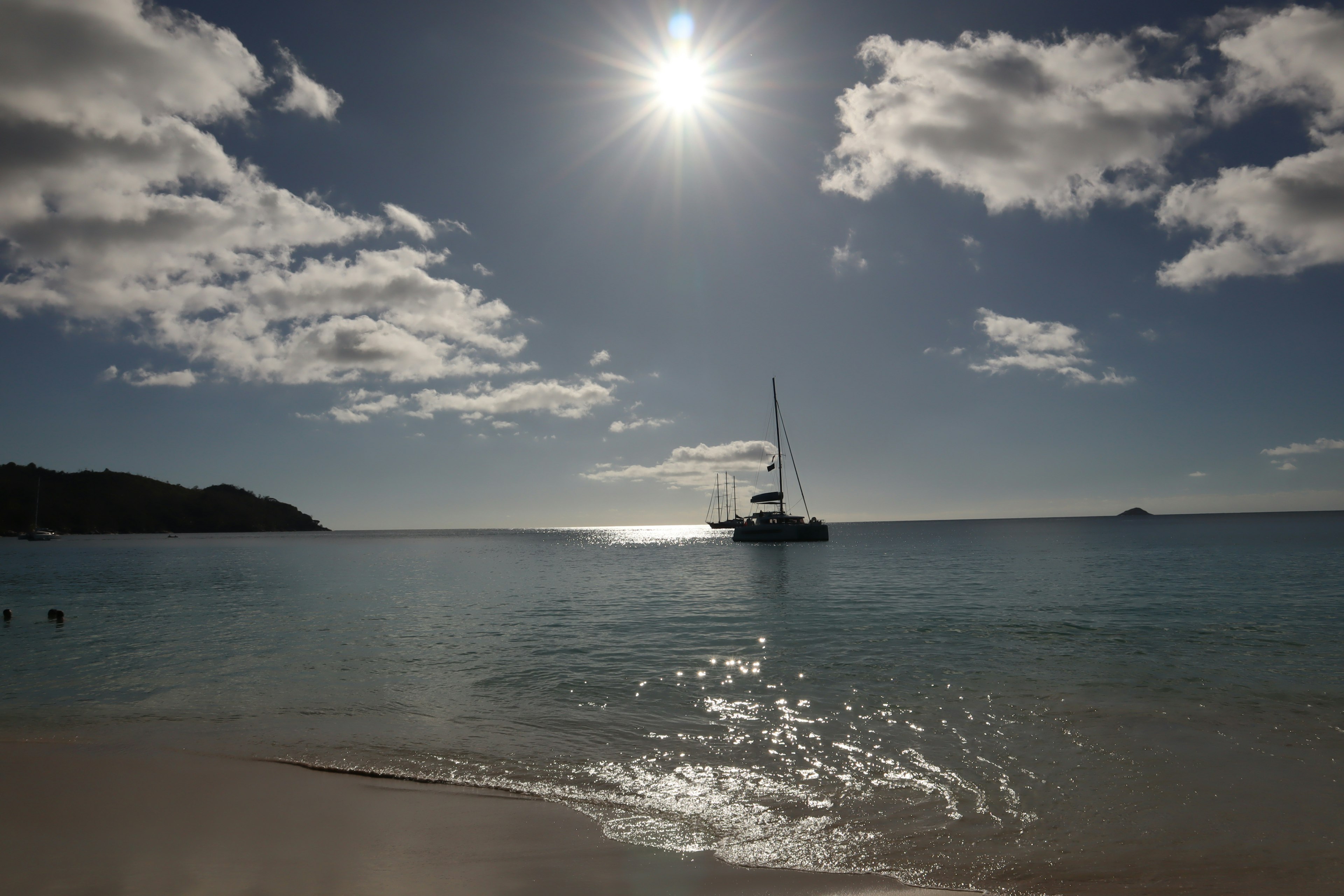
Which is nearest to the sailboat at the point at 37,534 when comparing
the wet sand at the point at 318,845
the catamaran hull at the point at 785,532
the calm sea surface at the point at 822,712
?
the calm sea surface at the point at 822,712

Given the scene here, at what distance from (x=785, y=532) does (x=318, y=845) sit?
10007 centimetres

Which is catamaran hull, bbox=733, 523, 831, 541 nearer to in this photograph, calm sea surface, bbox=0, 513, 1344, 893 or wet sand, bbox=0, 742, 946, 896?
calm sea surface, bbox=0, 513, 1344, 893

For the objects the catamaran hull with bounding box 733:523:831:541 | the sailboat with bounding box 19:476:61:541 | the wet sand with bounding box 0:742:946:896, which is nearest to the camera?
the wet sand with bounding box 0:742:946:896

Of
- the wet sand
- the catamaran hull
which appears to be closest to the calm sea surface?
the wet sand

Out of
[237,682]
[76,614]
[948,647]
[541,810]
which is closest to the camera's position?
[541,810]

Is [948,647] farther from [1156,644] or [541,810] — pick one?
[541,810]

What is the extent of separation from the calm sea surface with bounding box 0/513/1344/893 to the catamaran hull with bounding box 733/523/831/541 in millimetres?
66762

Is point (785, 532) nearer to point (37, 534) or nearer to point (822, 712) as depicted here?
point (822, 712)

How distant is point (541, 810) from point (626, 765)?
84.4 inches

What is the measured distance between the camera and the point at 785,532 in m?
104

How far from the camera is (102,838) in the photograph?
301 inches

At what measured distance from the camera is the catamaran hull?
342 ft

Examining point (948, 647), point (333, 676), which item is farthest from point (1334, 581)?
point (333, 676)

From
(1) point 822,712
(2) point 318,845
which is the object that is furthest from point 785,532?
(2) point 318,845
